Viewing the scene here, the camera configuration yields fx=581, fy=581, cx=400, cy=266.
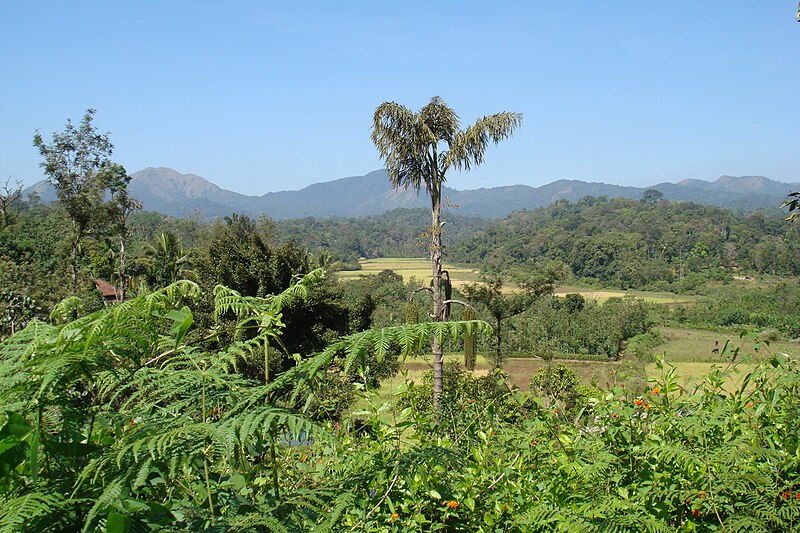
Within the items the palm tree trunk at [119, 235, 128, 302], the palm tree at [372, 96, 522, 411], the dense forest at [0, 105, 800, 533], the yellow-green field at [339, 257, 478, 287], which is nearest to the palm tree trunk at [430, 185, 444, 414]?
the palm tree at [372, 96, 522, 411]

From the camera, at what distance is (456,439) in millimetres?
2104

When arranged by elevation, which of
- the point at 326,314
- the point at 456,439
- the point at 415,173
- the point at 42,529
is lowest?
the point at 326,314

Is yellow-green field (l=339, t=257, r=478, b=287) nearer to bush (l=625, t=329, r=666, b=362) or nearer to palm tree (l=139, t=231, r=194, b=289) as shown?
bush (l=625, t=329, r=666, b=362)

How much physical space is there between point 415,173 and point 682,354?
27481mm

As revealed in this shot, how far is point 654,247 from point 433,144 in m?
71.0

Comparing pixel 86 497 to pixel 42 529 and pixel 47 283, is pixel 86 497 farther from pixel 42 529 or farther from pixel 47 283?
pixel 47 283

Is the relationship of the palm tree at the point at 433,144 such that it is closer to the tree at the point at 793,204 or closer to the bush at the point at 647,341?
the tree at the point at 793,204

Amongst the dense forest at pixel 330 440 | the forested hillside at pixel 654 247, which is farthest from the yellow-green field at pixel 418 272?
the dense forest at pixel 330 440

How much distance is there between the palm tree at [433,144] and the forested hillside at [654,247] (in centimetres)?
5846

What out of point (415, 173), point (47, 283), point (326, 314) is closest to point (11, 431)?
point (415, 173)

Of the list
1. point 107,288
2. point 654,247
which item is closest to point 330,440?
point 107,288

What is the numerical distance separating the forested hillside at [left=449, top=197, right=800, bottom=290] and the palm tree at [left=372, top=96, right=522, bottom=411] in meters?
58.5

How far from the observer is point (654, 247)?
2908 inches

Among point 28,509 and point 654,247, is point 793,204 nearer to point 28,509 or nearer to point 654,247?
point 28,509
